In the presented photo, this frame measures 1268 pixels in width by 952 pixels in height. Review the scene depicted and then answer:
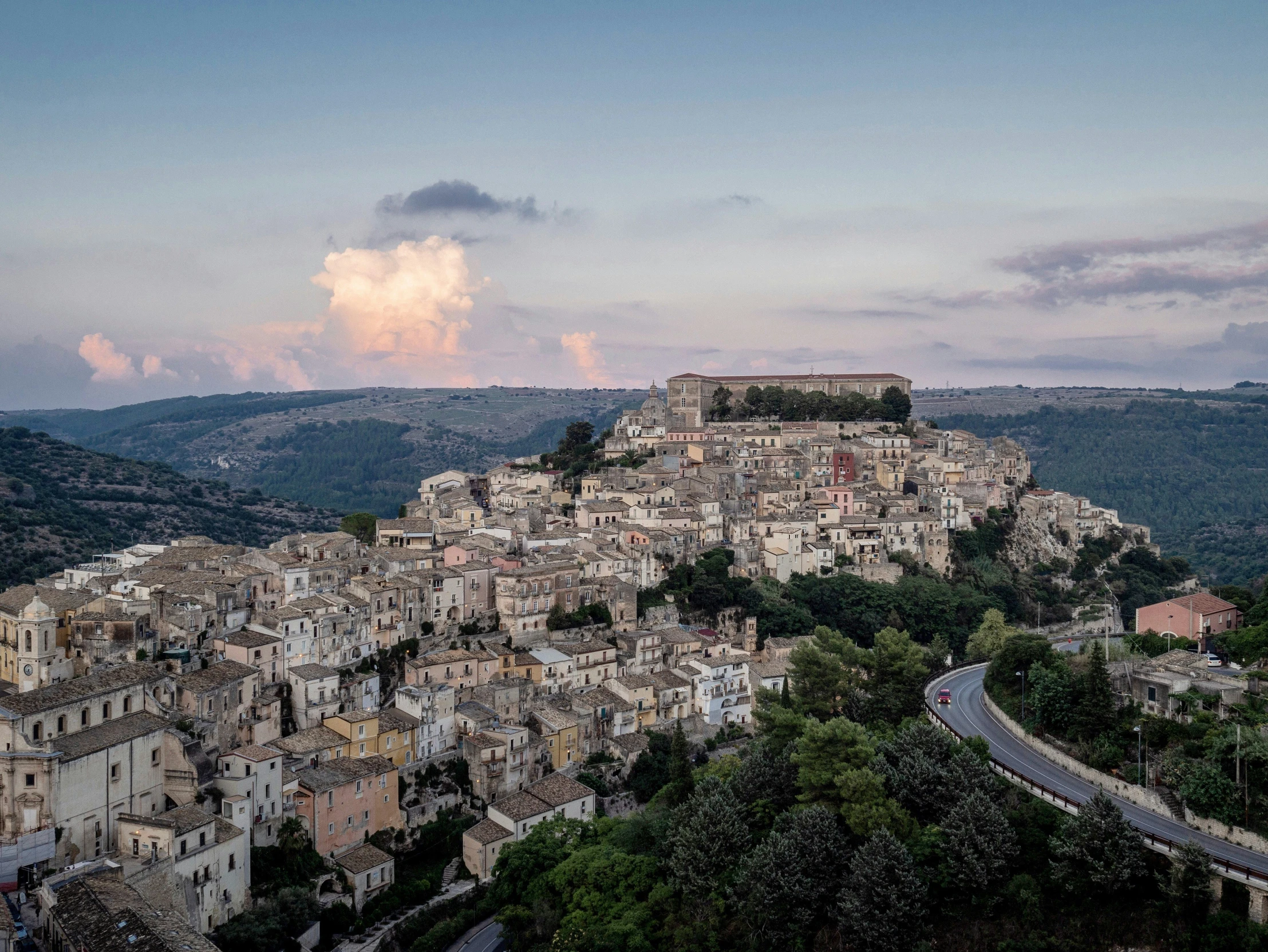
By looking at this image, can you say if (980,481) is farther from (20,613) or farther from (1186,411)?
(1186,411)

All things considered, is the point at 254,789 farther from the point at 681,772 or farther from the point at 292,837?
the point at 681,772

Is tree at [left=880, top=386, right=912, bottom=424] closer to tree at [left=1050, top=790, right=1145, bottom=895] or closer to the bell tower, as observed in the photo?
tree at [left=1050, top=790, right=1145, bottom=895]

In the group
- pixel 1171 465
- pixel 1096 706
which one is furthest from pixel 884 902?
pixel 1171 465


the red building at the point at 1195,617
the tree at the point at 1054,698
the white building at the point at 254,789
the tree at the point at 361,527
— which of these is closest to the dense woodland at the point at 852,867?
the tree at the point at 1054,698

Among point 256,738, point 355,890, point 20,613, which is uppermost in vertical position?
point 20,613

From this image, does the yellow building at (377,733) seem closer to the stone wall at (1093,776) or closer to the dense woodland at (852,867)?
the dense woodland at (852,867)

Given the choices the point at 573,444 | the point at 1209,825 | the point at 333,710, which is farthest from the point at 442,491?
the point at 1209,825

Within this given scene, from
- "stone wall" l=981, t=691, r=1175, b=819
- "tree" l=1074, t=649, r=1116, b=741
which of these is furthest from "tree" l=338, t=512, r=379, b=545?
"tree" l=1074, t=649, r=1116, b=741
